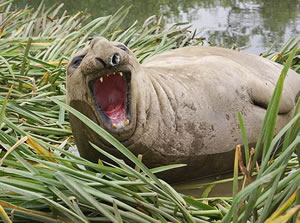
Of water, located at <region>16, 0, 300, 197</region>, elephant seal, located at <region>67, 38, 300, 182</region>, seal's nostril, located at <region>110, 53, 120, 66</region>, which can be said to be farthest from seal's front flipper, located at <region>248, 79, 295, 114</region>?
water, located at <region>16, 0, 300, 197</region>

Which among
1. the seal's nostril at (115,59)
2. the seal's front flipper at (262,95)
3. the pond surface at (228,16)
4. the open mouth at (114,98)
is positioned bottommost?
the pond surface at (228,16)

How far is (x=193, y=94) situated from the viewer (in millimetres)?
3912

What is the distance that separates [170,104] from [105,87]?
417 mm

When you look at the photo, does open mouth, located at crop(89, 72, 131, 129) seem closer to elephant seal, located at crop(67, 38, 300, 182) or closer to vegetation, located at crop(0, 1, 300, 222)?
elephant seal, located at crop(67, 38, 300, 182)

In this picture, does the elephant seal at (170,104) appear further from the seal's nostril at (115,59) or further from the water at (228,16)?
the water at (228,16)

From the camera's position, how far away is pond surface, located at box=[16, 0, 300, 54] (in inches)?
311

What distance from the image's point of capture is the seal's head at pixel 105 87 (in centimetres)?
336

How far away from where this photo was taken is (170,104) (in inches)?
150

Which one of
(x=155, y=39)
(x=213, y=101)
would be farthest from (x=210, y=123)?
(x=155, y=39)

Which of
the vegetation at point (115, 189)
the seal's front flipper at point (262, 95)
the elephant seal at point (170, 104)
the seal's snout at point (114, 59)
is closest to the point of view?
the vegetation at point (115, 189)

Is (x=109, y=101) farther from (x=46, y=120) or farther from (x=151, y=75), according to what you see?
(x=46, y=120)

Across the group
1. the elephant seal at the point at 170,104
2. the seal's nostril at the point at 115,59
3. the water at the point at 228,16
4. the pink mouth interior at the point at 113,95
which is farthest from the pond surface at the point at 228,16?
the seal's nostril at the point at 115,59

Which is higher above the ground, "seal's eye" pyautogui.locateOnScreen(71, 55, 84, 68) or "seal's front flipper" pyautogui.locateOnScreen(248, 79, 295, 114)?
"seal's eye" pyautogui.locateOnScreen(71, 55, 84, 68)

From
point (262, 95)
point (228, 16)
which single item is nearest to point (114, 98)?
point (262, 95)
